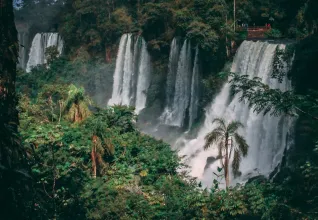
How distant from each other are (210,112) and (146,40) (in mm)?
9227

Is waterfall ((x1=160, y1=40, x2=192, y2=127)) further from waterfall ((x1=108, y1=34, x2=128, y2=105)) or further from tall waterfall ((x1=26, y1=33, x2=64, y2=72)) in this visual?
tall waterfall ((x1=26, y1=33, x2=64, y2=72))

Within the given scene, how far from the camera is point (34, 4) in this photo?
6091 centimetres

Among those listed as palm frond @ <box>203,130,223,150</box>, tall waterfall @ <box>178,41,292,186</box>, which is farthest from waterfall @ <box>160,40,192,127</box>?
palm frond @ <box>203,130,223,150</box>

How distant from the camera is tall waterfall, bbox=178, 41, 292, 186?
21.1 meters

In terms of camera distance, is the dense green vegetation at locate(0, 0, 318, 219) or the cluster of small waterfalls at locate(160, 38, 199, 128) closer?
the dense green vegetation at locate(0, 0, 318, 219)

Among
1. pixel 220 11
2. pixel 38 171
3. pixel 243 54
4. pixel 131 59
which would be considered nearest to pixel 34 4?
pixel 131 59

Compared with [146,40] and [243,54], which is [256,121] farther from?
[146,40]

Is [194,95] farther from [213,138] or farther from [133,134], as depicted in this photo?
[213,138]

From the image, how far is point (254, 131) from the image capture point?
2311cm

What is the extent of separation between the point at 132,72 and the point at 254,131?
15460mm

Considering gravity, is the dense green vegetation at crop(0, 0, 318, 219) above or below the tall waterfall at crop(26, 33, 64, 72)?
below

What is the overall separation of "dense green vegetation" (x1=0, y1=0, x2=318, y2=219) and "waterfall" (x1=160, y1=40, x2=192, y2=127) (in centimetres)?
117

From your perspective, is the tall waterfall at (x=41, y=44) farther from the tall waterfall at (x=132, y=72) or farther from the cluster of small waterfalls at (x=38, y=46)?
the tall waterfall at (x=132, y=72)

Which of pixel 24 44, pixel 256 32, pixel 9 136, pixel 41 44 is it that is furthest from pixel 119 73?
pixel 9 136
